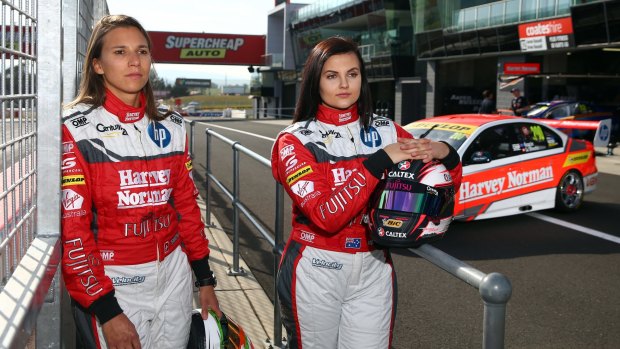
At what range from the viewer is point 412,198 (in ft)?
7.84

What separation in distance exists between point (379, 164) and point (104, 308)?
3.50 ft

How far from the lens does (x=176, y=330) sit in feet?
8.14

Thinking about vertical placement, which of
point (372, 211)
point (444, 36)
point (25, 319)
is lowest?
point (25, 319)

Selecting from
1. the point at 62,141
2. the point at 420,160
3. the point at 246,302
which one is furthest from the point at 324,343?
the point at 246,302

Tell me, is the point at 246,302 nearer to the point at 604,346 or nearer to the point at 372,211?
the point at 604,346

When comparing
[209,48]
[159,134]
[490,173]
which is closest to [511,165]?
[490,173]

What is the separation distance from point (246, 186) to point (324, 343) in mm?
9916

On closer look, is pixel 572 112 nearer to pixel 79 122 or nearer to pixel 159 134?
pixel 159 134

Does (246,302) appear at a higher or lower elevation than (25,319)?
lower

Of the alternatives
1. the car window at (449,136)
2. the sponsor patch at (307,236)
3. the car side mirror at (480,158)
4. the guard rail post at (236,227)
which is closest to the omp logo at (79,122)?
the sponsor patch at (307,236)

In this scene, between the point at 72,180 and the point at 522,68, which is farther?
the point at 522,68

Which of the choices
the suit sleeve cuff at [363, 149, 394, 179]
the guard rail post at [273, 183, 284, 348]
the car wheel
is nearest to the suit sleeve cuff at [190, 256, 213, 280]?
the suit sleeve cuff at [363, 149, 394, 179]

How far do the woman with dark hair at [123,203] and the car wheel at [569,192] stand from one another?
782 cm

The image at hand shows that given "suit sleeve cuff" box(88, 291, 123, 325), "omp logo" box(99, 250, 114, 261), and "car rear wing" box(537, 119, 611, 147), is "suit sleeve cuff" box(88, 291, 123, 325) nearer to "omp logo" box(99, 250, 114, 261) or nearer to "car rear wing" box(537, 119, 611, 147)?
"omp logo" box(99, 250, 114, 261)
